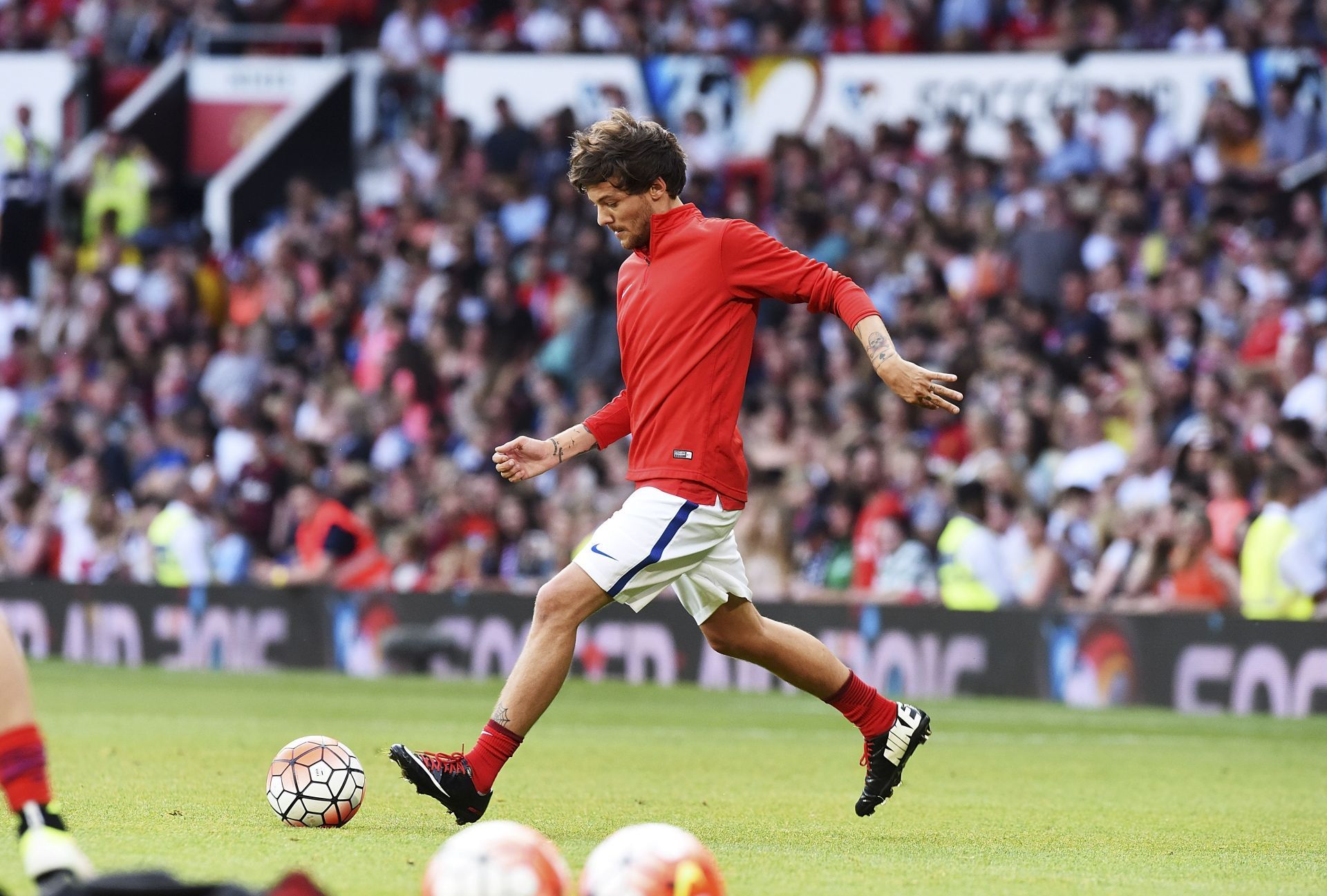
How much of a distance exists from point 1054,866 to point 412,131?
18.7 m

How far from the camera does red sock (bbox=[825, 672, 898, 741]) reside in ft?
27.1

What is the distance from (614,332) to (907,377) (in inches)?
554

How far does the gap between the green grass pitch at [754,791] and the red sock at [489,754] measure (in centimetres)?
27

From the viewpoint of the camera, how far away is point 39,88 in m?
25.8

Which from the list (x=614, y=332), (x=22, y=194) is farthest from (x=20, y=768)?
(x=22, y=194)

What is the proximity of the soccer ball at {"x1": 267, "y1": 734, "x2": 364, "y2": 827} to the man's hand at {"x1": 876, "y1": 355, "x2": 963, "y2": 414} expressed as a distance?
2412 millimetres

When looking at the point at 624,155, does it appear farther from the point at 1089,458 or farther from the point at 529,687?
the point at 1089,458

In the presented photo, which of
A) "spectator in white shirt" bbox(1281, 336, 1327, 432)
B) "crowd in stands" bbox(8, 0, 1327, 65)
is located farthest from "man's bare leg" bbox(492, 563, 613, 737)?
"crowd in stands" bbox(8, 0, 1327, 65)

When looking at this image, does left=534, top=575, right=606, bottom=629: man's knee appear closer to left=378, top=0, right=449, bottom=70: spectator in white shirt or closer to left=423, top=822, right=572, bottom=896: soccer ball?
left=423, top=822, right=572, bottom=896: soccer ball

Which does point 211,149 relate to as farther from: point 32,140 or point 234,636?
point 234,636

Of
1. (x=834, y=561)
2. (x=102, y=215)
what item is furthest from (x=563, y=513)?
(x=102, y=215)

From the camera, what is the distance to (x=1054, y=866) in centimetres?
707

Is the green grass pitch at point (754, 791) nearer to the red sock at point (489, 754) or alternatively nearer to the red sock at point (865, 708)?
the red sock at point (489, 754)

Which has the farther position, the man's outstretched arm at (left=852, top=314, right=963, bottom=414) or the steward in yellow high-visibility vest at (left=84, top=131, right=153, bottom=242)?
the steward in yellow high-visibility vest at (left=84, top=131, right=153, bottom=242)
